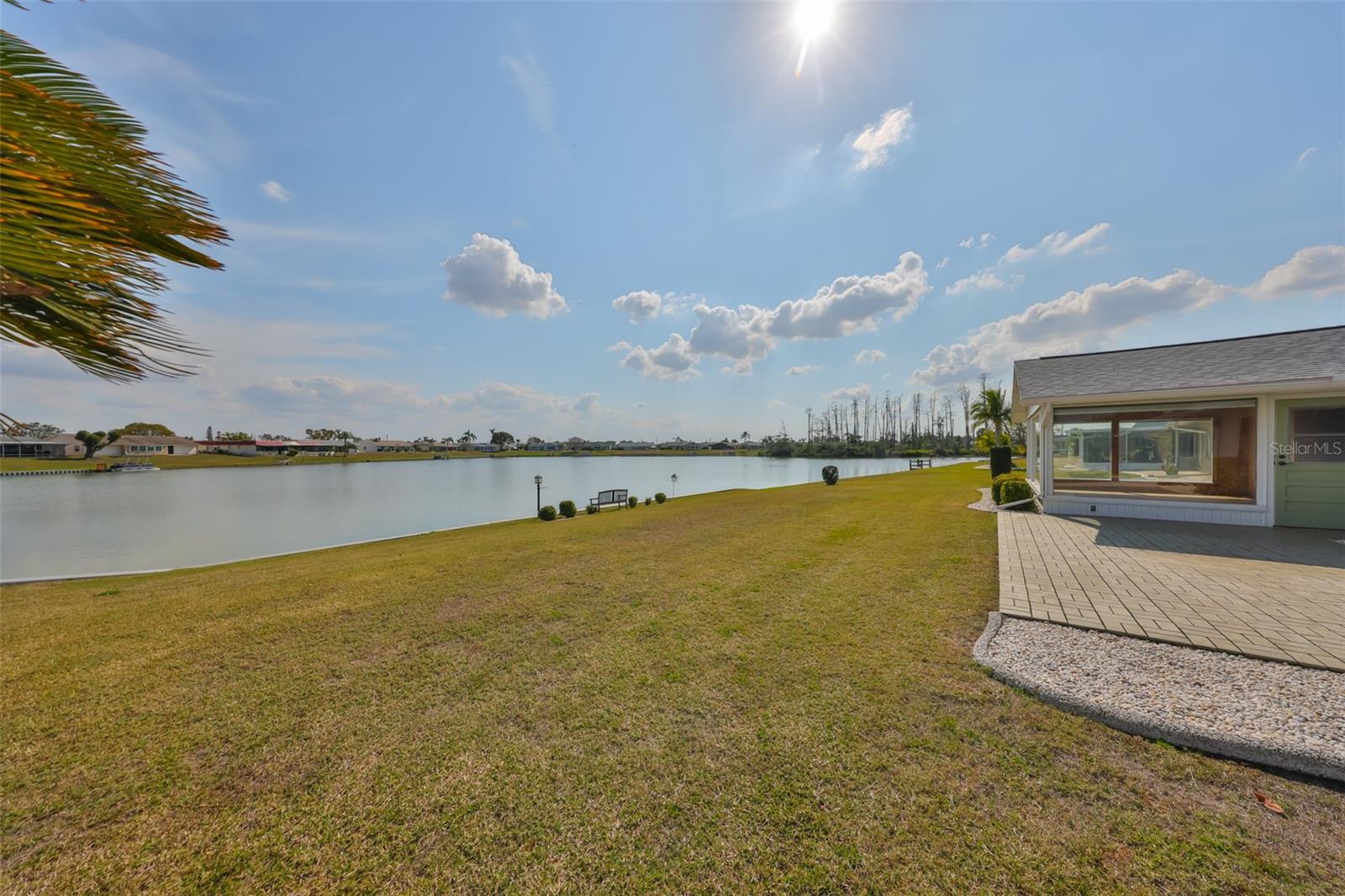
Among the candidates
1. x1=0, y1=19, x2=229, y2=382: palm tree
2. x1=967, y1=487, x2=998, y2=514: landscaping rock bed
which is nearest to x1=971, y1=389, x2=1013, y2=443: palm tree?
x1=967, y1=487, x2=998, y2=514: landscaping rock bed

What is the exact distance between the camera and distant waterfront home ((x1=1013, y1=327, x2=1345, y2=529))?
7.59 metres

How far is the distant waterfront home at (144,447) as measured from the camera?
49.6m

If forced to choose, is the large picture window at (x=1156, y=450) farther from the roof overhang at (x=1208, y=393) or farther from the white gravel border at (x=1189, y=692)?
the white gravel border at (x=1189, y=692)

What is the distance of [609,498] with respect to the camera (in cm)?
1961

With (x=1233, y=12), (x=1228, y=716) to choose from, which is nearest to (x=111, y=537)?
(x=1228, y=716)

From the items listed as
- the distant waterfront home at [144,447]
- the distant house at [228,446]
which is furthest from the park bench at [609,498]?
the distant house at [228,446]

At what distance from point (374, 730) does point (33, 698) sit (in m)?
2.64

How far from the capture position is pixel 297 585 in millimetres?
5922

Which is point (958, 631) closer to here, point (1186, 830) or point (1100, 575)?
point (1186, 830)

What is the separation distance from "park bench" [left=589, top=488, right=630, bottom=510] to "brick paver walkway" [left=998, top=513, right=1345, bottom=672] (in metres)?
14.3

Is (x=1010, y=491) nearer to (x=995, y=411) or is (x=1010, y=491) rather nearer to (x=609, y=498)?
(x=609, y=498)

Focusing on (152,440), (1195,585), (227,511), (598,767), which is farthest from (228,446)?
(1195,585)

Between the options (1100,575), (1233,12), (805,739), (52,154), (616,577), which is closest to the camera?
(52,154)

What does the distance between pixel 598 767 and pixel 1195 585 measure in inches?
257
